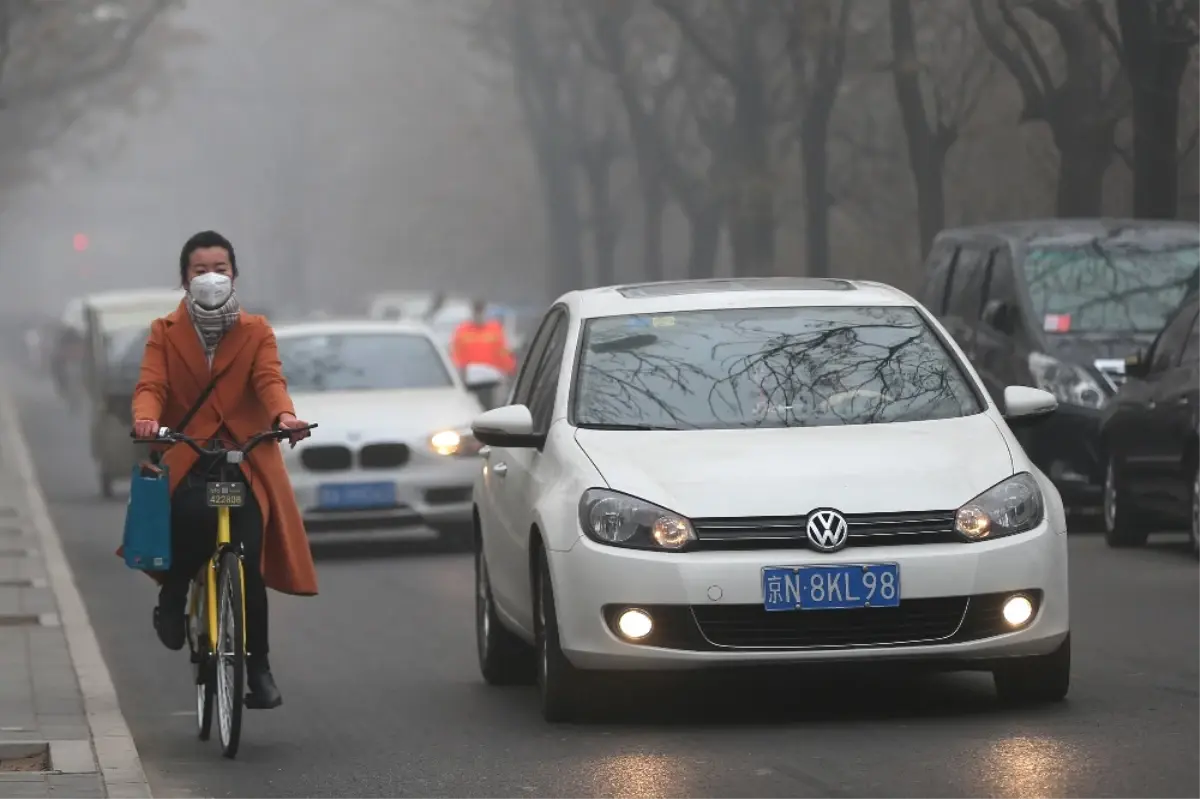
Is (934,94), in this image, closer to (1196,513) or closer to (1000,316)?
(1000,316)

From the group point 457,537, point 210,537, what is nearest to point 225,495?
point 210,537

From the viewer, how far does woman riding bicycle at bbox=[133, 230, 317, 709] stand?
9.67 m

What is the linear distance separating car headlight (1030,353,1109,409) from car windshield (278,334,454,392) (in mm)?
4013

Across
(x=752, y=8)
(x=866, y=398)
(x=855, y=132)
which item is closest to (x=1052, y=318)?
(x=866, y=398)

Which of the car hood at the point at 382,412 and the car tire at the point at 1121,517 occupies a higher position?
the car hood at the point at 382,412

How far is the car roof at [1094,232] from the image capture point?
20.2 m

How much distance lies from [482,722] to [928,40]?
32152 millimetres

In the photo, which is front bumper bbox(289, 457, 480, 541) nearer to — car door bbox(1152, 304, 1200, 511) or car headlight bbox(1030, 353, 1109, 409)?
car headlight bbox(1030, 353, 1109, 409)

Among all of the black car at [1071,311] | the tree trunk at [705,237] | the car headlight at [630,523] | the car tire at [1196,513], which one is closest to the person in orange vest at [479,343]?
the black car at [1071,311]

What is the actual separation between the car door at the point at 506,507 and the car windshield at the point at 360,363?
335 inches

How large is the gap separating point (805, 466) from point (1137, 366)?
7777 mm

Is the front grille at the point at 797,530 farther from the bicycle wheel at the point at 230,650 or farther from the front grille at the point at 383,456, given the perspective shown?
the front grille at the point at 383,456

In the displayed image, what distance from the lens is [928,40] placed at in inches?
1631

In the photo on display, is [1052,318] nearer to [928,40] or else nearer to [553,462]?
[553,462]
